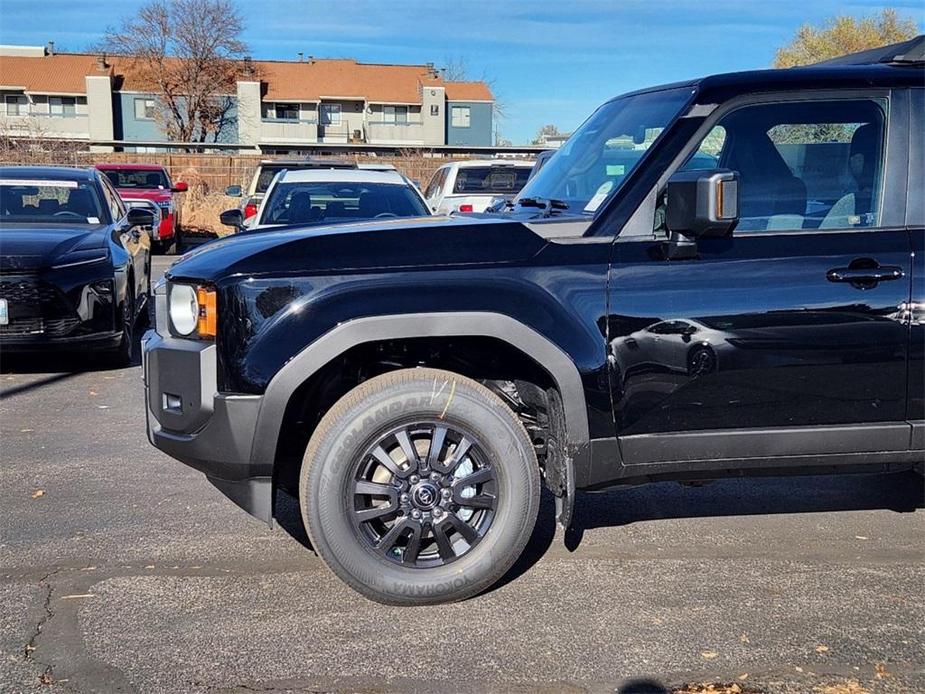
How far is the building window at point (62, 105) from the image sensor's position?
58812mm

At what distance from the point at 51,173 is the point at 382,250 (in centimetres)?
696

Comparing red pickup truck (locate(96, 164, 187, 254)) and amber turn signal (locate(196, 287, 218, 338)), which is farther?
red pickup truck (locate(96, 164, 187, 254))

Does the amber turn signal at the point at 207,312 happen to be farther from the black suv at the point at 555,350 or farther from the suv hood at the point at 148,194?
the suv hood at the point at 148,194

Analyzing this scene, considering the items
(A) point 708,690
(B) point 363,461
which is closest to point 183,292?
(B) point 363,461

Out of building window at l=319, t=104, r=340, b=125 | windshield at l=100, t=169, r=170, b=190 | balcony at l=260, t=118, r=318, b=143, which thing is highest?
building window at l=319, t=104, r=340, b=125

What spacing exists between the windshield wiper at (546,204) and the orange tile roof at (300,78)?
56.6 meters

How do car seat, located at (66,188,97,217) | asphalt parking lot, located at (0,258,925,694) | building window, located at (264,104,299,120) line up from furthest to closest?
building window, located at (264,104,299,120) < car seat, located at (66,188,97,217) < asphalt parking lot, located at (0,258,925,694)

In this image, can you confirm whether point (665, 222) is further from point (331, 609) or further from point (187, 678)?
point (187, 678)

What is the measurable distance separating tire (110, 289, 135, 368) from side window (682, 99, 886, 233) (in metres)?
5.72

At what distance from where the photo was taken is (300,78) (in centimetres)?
6097

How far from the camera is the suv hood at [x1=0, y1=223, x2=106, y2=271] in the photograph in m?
7.62

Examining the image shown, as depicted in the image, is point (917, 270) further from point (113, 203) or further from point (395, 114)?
point (395, 114)

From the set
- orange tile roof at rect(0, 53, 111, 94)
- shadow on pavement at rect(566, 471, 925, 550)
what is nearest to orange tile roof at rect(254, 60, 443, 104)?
orange tile roof at rect(0, 53, 111, 94)

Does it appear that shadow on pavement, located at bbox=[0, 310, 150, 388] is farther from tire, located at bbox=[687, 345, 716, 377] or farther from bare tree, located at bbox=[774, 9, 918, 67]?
bare tree, located at bbox=[774, 9, 918, 67]
